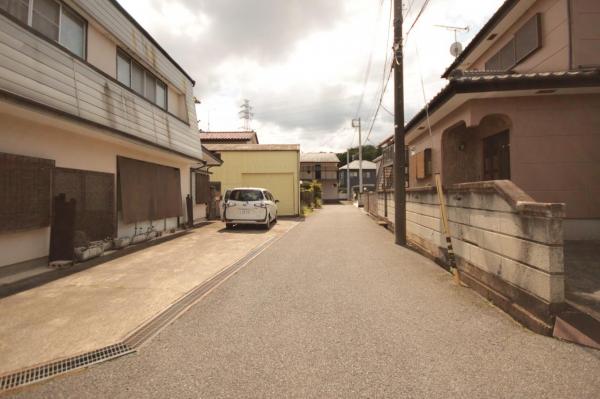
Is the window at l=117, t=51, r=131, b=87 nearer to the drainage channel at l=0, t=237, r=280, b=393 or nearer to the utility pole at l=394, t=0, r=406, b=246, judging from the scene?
the drainage channel at l=0, t=237, r=280, b=393

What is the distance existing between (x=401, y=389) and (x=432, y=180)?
9750 millimetres

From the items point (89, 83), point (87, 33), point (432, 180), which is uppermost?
point (87, 33)

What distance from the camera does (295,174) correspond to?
21406 mm

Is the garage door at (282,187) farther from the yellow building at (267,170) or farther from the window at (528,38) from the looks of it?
the window at (528,38)

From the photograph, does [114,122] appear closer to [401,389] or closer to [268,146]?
[401,389]

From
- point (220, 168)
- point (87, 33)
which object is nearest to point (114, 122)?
point (87, 33)

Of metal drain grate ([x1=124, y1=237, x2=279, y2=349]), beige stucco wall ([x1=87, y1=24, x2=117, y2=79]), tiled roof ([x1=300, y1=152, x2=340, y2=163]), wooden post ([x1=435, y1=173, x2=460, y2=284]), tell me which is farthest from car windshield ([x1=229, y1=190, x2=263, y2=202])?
tiled roof ([x1=300, y1=152, x2=340, y2=163])

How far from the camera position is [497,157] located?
8797mm

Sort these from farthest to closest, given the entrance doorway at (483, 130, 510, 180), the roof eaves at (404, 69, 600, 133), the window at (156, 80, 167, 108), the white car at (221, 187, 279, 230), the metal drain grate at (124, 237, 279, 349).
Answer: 1. the white car at (221, 187, 279, 230)
2. the window at (156, 80, 167, 108)
3. the entrance doorway at (483, 130, 510, 180)
4. the roof eaves at (404, 69, 600, 133)
5. the metal drain grate at (124, 237, 279, 349)

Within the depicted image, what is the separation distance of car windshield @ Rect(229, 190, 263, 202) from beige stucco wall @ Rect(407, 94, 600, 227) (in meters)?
8.45

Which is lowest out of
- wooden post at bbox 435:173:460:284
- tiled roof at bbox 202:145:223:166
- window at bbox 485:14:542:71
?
wooden post at bbox 435:173:460:284

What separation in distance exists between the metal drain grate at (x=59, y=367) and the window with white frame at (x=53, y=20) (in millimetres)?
5815

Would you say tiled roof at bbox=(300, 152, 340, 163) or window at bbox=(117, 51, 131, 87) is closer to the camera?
window at bbox=(117, 51, 131, 87)

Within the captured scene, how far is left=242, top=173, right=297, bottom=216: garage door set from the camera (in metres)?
21.5
